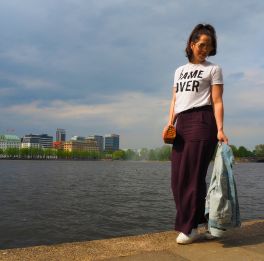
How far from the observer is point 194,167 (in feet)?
14.8

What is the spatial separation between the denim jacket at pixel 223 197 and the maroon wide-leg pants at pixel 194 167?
0.23 metres

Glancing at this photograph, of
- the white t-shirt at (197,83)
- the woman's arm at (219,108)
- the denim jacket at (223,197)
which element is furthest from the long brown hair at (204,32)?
the denim jacket at (223,197)

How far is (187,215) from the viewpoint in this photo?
454cm

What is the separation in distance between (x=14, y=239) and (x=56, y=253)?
771cm

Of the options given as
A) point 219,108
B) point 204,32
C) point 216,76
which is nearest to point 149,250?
point 219,108

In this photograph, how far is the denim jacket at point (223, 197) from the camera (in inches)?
165

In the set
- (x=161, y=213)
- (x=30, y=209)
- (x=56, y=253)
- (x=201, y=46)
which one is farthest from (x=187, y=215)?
(x=30, y=209)

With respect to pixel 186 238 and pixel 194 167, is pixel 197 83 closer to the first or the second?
pixel 194 167

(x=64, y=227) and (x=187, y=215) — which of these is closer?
(x=187, y=215)

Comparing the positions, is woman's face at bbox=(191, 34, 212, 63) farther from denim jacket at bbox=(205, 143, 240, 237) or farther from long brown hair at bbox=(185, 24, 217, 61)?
denim jacket at bbox=(205, 143, 240, 237)

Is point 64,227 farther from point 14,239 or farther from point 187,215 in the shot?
point 187,215

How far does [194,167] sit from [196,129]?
0.43 meters

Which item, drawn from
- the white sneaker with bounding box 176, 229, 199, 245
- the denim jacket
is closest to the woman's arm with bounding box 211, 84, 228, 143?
the denim jacket

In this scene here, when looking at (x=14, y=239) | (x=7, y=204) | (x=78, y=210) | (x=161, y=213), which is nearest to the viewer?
(x=14, y=239)
